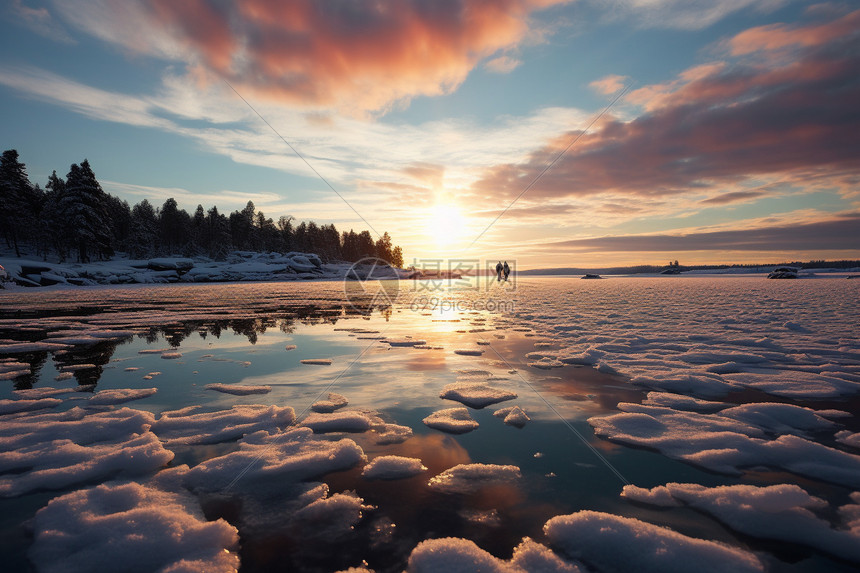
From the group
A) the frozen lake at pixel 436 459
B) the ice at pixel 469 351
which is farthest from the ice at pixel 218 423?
the ice at pixel 469 351

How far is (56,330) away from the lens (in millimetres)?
11070

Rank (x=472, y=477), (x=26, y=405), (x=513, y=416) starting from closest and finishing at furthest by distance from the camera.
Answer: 1. (x=472, y=477)
2. (x=513, y=416)
3. (x=26, y=405)

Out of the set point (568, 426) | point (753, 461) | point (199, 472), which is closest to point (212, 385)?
point (199, 472)

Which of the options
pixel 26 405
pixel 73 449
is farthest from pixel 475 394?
pixel 26 405

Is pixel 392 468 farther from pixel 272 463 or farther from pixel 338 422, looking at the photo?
pixel 338 422

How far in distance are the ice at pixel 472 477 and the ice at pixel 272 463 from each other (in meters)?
0.88

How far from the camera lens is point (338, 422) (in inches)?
172

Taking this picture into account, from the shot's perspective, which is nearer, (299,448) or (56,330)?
(299,448)

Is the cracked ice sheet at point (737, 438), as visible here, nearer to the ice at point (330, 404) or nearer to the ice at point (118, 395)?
the ice at point (330, 404)

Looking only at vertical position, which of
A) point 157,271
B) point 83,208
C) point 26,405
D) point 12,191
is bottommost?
point 26,405

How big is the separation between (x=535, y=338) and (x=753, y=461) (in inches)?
269

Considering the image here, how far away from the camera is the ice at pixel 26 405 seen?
4.77 metres

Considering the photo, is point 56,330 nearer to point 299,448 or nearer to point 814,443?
point 299,448

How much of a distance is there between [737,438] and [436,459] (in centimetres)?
320
